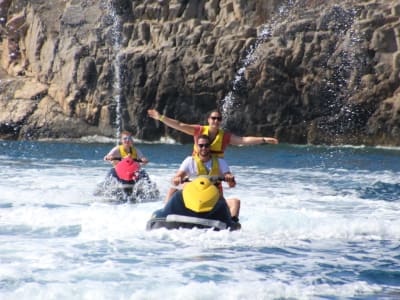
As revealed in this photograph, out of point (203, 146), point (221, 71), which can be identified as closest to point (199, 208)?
point (203, 146)

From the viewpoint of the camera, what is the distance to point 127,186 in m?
13.9

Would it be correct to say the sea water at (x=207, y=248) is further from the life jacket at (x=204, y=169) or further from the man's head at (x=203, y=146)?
the man's head at (x=203, y=146)

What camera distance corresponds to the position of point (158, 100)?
38.3 meters

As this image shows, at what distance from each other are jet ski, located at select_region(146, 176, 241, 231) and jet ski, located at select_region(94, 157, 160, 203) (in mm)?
4443

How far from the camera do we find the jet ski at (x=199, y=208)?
9.16m

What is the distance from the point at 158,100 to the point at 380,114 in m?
11.2

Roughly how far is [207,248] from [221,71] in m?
29.1

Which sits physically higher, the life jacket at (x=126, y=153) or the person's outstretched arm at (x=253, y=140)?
the person's outstretched arm at (x=253, y=140)

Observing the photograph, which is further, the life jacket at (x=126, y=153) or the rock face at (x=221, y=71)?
the rock face at (x=221, y=71)

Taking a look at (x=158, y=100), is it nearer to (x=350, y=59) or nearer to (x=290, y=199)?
(x=350, y=59)

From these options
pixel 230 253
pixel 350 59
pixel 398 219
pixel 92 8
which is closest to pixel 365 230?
pixel 398 219

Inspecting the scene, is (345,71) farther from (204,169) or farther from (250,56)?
(204,169)

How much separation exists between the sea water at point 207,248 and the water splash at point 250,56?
67.5 feet

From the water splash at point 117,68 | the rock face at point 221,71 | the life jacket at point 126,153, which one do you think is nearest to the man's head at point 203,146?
the life jacket at point 126,153
